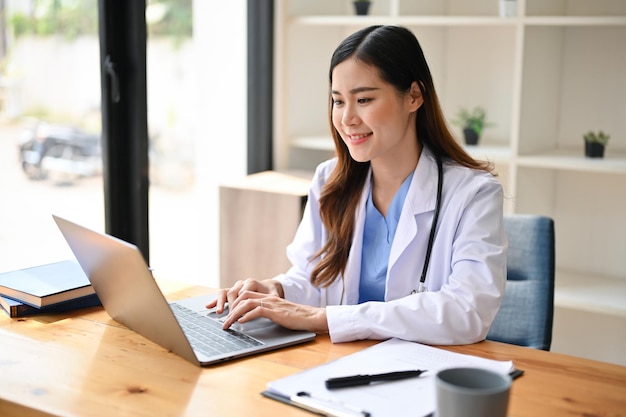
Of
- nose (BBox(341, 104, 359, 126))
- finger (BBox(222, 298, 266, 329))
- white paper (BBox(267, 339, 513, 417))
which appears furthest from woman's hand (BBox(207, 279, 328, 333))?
nose (BBox(341, 104, 359, 126))

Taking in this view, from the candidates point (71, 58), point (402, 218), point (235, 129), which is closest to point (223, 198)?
point (235, 129)

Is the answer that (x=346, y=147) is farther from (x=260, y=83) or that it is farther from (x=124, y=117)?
(x=260, y=83)

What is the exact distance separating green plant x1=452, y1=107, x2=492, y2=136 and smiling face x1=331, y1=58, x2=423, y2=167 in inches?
47.2

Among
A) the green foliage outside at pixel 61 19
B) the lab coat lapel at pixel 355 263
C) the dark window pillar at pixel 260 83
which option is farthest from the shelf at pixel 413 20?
the lab coat lapel at pixel 355 263

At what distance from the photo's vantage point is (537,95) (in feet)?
10.2

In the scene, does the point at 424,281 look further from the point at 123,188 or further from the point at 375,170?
the point at 123,188

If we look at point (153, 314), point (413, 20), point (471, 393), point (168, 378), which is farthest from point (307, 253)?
point (413, 20)

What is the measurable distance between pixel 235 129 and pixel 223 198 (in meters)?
0.41

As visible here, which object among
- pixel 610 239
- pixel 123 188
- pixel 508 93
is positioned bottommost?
pixel 610 239

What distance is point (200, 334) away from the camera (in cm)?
168

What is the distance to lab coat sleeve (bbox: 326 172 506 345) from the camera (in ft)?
5.49

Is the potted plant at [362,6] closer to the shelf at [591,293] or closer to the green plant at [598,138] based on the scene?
the green plant at [598,138]

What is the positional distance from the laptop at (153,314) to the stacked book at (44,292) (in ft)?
0.27

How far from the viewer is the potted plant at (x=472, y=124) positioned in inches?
126
